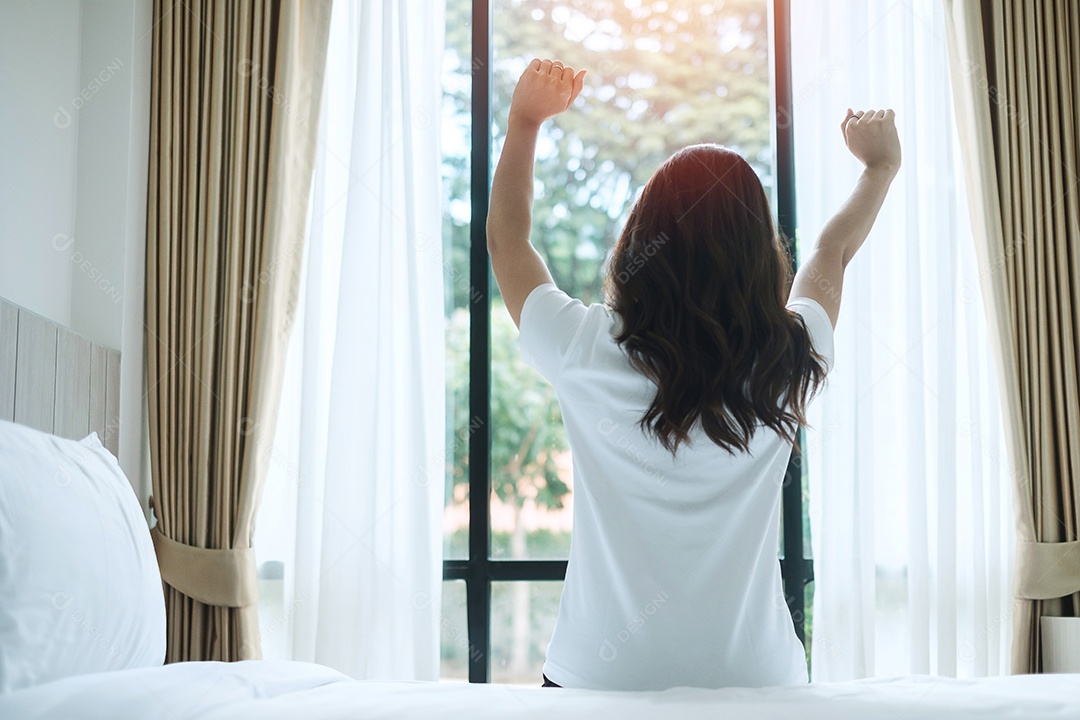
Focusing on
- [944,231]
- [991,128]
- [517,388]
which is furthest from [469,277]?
[991,128]

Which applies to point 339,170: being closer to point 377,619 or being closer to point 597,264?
point 597,264

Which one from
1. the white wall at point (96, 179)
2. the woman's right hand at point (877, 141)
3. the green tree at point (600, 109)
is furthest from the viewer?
the green tree at point (600, 109)

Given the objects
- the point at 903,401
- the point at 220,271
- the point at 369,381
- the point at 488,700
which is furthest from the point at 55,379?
the point at 903,401

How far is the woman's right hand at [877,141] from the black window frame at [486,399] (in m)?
1.34

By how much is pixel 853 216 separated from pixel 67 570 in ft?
3.97

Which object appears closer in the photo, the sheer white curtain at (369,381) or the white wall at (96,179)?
the white wall at (96,179)

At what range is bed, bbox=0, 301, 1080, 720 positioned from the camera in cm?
95

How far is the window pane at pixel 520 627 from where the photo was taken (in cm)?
273

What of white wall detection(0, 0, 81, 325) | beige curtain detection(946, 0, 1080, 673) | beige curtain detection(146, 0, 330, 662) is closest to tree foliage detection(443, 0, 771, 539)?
beige curtain detection(146, 0, 330, 662)

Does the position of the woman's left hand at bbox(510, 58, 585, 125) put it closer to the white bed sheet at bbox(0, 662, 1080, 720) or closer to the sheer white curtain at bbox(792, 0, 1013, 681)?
the white bed sheet at bbox(0, 662, 1080, 720)

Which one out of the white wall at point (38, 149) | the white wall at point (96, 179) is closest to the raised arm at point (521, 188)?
the white wall at point (38, 149)

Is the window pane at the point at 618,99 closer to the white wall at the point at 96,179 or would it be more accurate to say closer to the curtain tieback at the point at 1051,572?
the white wall at the point at 96,179

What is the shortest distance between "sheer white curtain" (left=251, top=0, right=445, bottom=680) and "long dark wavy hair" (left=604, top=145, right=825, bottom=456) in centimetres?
148

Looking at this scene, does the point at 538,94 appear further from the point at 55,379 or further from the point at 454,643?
the point at 454,643
